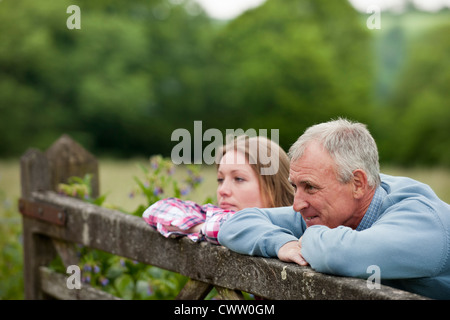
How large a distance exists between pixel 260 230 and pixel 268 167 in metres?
0.99

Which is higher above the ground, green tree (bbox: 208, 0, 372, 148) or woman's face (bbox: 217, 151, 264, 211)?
green tree (bbox: 208, 0, 372, 148)

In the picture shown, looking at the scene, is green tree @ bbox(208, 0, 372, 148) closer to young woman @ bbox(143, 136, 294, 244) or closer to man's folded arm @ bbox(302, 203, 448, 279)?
young woman @ bbox(143, 136, 294, 244)

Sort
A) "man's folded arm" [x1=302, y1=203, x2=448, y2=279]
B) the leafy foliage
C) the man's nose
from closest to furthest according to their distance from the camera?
1. "man's folded arm" [x1=302, y1=203, x2=448, y2=279]
2. the man's nose
3. the leafy foliage

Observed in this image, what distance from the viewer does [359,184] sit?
7.63 feet

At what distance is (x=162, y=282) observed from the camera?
4.01 metres

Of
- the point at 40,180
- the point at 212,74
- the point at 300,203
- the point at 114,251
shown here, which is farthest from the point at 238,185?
the point at 212,74

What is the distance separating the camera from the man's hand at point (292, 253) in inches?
90.8

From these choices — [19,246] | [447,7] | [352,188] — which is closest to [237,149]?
[352,188]

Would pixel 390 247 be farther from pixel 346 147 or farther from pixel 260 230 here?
pixel 260 230

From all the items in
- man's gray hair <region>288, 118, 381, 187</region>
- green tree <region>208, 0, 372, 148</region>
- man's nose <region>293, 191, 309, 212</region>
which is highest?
green tree <region>208, 0, 372, 148</region>

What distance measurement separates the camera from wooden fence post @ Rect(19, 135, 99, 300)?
14.3 feet

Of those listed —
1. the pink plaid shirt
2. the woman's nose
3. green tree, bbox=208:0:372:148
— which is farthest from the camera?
green tree, bbox=208:0:372:148

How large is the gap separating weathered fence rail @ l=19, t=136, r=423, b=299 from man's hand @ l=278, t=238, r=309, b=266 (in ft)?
0.10

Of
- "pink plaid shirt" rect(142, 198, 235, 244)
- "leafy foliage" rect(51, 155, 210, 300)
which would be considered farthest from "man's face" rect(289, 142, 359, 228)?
"leafy foliage" rect(51, 155, 210, 300)
